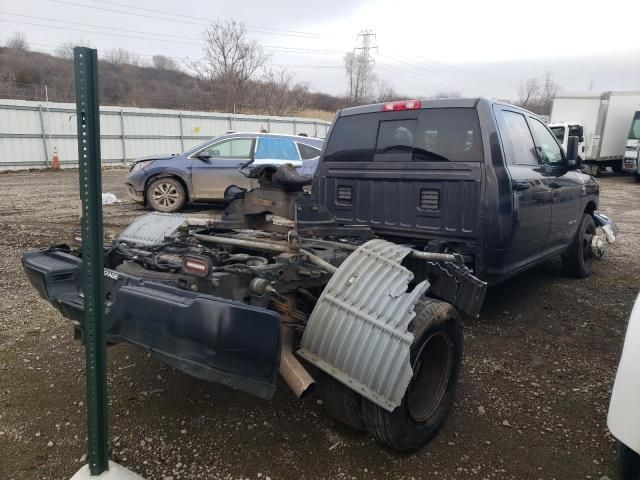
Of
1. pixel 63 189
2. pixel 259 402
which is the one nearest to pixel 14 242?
pixel 259 402

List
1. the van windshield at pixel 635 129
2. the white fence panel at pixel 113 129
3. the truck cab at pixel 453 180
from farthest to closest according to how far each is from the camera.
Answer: the van windshield at pixel 635 129, the white fence panel at pixel 113 129, the truck cab at pixel 453 180

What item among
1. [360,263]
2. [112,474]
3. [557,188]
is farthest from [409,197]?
[112,474]

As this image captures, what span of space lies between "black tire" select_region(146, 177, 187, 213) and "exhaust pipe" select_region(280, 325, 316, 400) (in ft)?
26.2

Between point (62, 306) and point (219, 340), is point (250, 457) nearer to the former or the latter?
point (219, 340)

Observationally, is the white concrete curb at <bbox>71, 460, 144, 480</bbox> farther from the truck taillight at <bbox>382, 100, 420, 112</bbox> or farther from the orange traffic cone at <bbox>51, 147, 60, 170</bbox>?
the orange traffic cone at <bbox>51, 147, 60, 170</bbox>

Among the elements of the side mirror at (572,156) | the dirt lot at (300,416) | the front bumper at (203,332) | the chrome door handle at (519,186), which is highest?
the side mirror at (572,156)

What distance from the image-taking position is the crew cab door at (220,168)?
390 inches

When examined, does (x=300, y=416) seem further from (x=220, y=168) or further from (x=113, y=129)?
(x=113, y=129)

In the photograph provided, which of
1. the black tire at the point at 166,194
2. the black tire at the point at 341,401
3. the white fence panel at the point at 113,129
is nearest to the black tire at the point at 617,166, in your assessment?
the white fence panel at the point at 113,129

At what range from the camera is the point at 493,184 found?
3.74 metres

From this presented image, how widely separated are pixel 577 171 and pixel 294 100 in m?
38.1

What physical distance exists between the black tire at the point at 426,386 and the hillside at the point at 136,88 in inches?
982

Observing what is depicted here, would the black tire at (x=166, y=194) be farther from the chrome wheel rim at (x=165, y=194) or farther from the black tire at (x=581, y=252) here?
the black tire at (x=581, y=252)

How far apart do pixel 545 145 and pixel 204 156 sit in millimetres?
6771
